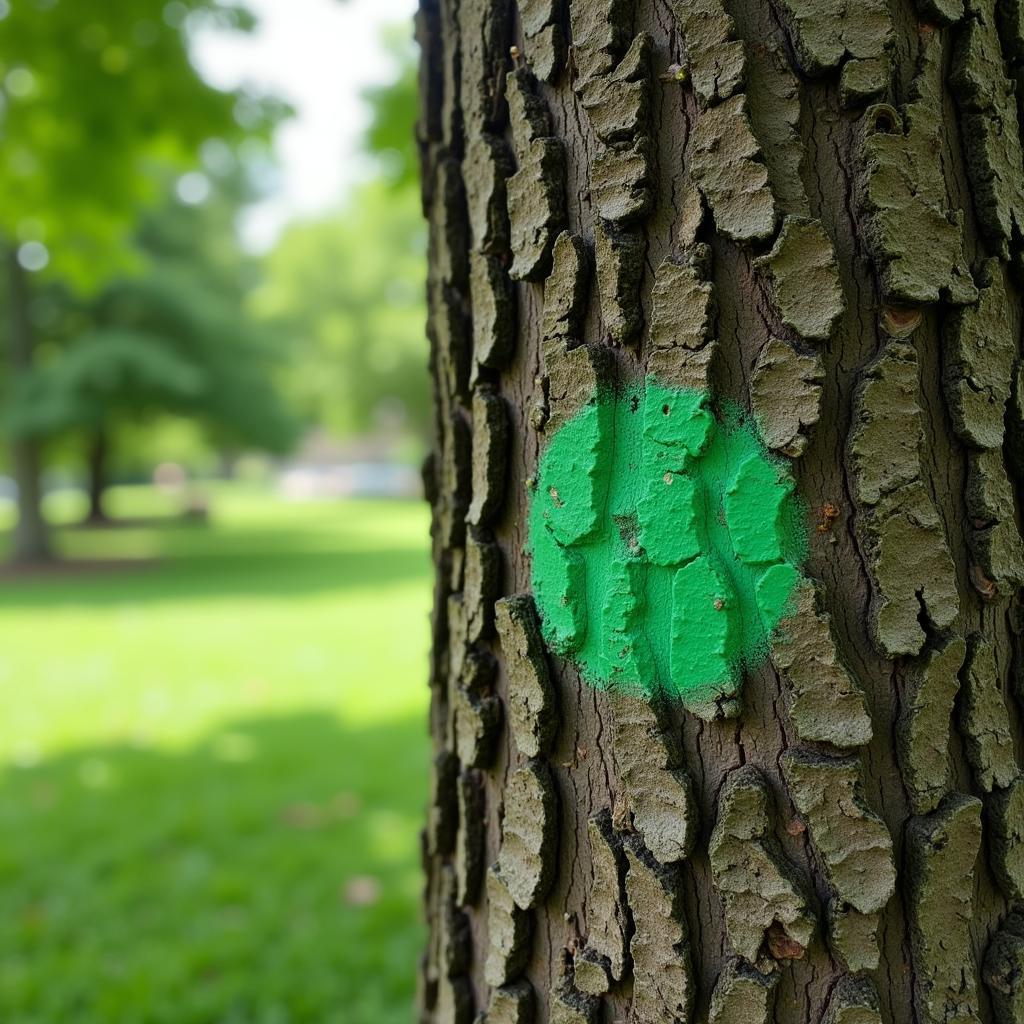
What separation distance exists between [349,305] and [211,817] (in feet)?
109

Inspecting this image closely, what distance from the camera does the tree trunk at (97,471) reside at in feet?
66.0

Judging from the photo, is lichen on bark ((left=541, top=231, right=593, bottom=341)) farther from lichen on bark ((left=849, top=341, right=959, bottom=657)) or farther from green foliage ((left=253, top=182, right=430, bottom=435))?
green foliage ((left=253, top=182, right=430, bottom=435))

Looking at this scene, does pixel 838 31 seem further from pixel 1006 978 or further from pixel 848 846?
pixel 1006 978

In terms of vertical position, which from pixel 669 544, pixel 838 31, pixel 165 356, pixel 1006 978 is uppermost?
pixel 165 356

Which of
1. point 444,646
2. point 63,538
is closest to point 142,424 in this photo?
point 63,538

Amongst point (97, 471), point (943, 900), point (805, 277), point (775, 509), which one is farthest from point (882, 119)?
point (97, 471)

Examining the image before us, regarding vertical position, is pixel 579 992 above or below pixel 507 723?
below

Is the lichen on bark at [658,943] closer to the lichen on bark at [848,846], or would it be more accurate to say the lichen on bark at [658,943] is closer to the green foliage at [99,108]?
the lichen on bark at [848,846]

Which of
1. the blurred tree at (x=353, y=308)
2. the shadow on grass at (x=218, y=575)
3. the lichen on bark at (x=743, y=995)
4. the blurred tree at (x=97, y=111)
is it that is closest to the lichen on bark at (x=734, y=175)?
the lichen on bark at (x=743, y=995)

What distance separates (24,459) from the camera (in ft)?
51.7

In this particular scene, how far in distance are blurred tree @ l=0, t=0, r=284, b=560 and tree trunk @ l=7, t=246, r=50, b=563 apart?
11267 millimetres

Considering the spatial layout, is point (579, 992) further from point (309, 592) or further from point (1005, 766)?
point (309, 592)

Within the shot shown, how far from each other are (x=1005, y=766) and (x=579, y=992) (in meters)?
0.62

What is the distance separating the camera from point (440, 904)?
1.48m
